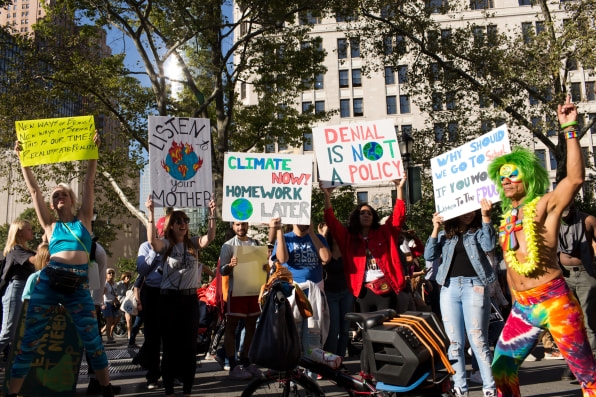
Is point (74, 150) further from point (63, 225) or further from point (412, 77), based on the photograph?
point (412, 77)

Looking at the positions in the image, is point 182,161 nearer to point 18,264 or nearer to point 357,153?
point 357,153

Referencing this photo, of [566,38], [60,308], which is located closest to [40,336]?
[60,308]

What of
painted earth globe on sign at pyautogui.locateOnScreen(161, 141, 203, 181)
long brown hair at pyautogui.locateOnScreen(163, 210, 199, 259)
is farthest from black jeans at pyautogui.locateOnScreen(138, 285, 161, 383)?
painted earth globe on sign at pyautogui.locateOnScreen(161, 141, 203, 181)

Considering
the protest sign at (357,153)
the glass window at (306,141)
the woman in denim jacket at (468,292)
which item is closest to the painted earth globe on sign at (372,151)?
the protest sign at (357,153)

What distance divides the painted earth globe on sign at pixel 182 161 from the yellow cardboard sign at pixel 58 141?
1082 millimetres

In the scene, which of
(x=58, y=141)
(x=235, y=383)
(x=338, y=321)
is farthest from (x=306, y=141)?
(x=58, y=141)

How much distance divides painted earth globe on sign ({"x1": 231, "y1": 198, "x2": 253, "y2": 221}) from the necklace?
9.93ft

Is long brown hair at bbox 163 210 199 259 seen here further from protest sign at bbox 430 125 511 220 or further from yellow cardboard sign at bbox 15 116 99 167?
protest sign at bbox 430 125 511 220

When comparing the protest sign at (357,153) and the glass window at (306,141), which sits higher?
the glass window at (306,141)

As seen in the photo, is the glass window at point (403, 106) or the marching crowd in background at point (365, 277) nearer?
the marching crowd in background at point (365, 277)

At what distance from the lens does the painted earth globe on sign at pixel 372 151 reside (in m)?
6.14

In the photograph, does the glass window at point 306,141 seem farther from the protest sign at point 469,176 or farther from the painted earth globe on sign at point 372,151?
the protest sign at point 469,176

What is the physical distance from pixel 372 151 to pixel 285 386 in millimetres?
3242

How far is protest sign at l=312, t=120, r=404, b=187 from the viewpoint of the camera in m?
6.05
